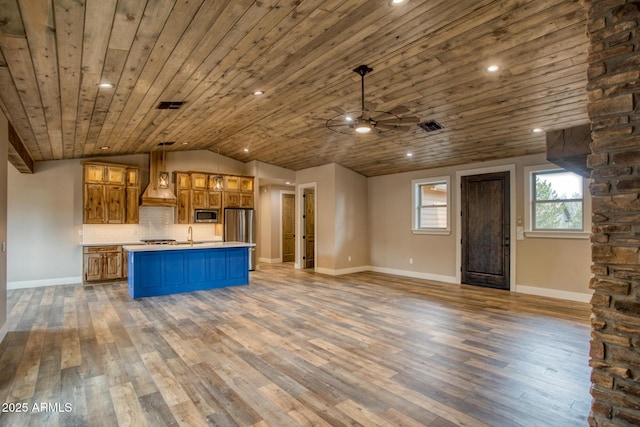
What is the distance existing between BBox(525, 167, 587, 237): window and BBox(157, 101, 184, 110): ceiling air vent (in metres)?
6.02

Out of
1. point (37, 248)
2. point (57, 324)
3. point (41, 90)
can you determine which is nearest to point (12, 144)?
point (41, 90)

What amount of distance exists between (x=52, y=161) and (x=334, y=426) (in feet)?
25.7

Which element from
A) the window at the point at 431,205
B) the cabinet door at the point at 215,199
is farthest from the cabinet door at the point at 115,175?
the window at the point at 431,205

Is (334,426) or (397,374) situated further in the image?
(397,374)

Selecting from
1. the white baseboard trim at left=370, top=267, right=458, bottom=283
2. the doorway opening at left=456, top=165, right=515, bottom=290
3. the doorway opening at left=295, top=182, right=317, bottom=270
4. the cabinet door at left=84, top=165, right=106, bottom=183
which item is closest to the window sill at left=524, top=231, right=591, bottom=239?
the doorway opening at left=456, top=165, right=515, bottom=290

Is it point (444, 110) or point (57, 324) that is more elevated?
point (444, 110)

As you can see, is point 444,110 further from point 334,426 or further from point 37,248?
point 37,248

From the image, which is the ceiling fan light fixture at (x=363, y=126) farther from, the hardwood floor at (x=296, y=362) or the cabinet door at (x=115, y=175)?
the cabinet door at (x=115, y=175)

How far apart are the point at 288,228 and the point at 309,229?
137cm

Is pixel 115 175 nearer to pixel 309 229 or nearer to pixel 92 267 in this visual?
pixel 92 267

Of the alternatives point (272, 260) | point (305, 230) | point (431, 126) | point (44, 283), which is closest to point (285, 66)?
point (431, 126)

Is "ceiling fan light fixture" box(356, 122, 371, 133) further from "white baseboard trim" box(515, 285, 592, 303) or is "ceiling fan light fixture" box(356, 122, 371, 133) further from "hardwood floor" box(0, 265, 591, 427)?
"white baseboard trim" box(515, 285, 592, 303)

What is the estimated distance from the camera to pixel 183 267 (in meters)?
6.36

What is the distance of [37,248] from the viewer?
6.82m
